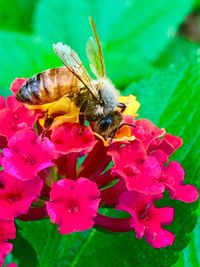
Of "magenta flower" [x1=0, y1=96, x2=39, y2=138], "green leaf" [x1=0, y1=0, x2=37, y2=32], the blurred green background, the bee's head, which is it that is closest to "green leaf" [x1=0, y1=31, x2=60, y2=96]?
the blurred green background

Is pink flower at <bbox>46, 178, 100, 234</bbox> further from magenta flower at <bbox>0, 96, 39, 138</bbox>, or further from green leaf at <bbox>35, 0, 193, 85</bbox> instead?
green leaf at <bbox>35, 0, 193, 85</bbox>

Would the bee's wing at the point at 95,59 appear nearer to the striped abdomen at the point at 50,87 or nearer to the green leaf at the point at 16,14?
the striped abdomen at the point at 50,87

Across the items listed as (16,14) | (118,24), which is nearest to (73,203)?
(118,24)

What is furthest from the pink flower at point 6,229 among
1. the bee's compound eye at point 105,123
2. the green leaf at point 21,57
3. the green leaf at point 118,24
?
the green leaf at point 118,24

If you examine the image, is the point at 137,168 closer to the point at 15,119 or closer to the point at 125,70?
the point at 15,119

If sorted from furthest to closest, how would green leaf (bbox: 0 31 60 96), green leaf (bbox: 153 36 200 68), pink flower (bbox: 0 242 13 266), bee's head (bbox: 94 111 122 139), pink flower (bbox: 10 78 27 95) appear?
1. green leaf (bbox: 153 36 200 68)
2. green leaf (bbox: 0 31 60 96)
3. pink flower (bbox: 10 78 27 95)
4. bee's head (bbox: 94 111 122 139)
5. pink flower (bbox: 0 242 13 266)
